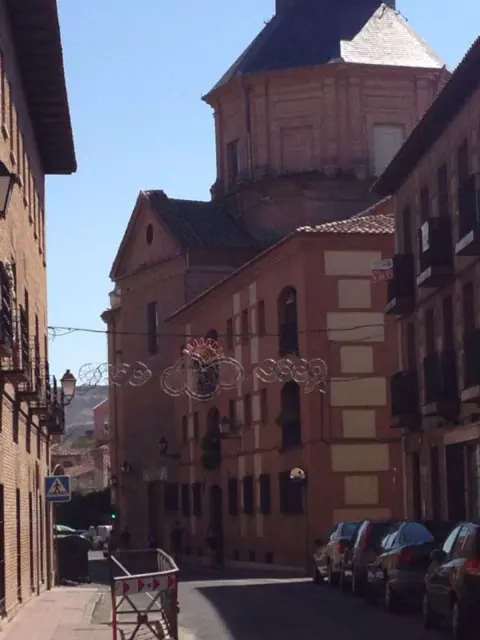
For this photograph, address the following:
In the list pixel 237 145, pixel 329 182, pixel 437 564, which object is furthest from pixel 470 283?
pixel 237 145

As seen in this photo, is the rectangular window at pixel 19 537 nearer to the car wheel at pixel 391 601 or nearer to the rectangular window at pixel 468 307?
the car wheel at pixel 391 601

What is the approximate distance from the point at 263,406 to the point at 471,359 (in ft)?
60.6

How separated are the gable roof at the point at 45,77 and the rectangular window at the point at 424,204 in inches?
332

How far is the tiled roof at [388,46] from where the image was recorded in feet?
194

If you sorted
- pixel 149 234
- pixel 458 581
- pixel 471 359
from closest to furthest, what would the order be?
1. pixel 458 581
2. pixel 471 359
3. pixel 149 234

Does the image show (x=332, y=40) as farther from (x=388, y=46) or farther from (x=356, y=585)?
A: (x=356, y=585)

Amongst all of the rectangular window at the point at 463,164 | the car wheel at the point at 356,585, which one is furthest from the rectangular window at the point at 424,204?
the car wheel at the point at 356,585

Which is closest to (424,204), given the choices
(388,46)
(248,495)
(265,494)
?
(265,494)

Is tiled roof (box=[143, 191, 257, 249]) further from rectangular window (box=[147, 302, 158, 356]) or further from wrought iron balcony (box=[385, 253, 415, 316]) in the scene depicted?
wrought iron balcony (box=[385, 253, 415, 316])

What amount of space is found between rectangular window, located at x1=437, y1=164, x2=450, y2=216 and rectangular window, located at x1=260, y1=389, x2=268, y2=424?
14.9 meters

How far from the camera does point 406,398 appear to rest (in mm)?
35062

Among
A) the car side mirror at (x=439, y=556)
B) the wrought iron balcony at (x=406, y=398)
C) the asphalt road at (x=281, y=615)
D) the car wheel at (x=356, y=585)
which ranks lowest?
the asphalt road at (x=281, y=615)

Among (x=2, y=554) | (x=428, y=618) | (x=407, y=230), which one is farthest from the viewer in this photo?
(x=407, y=230)

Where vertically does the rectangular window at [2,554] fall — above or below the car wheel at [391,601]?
A: above
